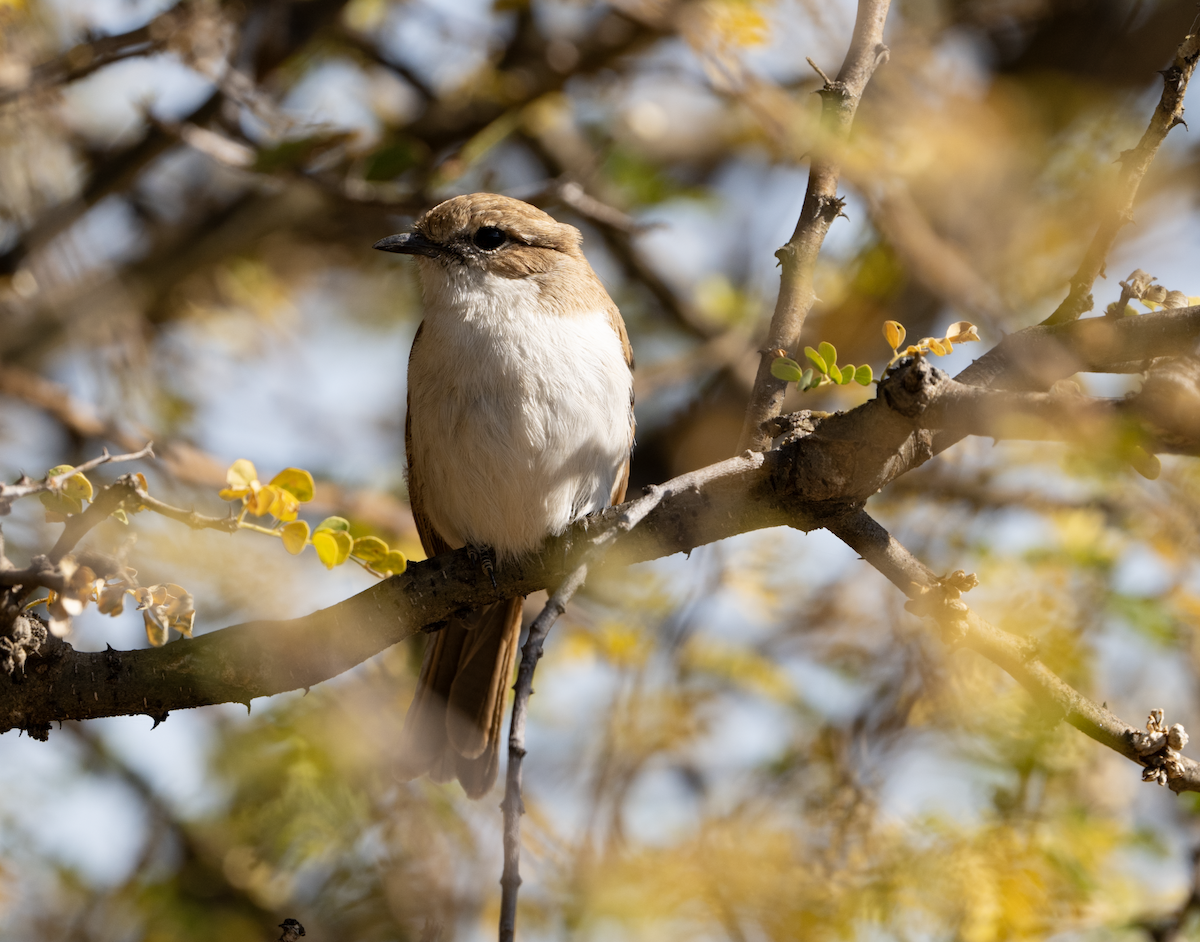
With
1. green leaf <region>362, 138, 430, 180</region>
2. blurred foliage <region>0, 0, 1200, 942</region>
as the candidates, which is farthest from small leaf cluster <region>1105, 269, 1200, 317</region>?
green leaf <region>362, 138, 430, 180</region>

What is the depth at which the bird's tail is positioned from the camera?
192 inches

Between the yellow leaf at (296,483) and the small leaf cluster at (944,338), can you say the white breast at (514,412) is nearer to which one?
the yellow leaf at (296,483)

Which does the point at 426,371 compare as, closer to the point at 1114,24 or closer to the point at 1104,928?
the point at 1104,928

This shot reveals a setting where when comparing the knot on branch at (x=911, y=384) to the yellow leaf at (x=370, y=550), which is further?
the yellow leaf at (x=370, y=550)

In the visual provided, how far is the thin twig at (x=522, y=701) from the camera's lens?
2072mm

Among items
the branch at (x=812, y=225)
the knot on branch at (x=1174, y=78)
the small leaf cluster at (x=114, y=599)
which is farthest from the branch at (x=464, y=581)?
the knot on branch at (x=1174, y=78)

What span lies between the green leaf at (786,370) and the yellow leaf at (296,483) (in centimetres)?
129

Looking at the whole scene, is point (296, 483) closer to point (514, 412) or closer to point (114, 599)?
point (114, 599)

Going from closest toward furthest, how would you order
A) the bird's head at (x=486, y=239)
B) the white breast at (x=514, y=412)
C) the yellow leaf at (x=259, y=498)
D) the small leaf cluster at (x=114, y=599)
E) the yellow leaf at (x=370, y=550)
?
the small leaf cluster at (x=114, y=599), the yellow leaf at (x=259, y=498), the yellow leaf at (x=370, y=550), the white breast at (x=514, y=412), the bird's head at (x=486, y=239)

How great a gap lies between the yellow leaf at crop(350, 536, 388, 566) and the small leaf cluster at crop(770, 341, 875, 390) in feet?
4.22

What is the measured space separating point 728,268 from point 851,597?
3.17 m

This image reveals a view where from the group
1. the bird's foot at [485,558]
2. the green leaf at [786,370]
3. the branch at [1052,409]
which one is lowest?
the bird's foot at [485,558]

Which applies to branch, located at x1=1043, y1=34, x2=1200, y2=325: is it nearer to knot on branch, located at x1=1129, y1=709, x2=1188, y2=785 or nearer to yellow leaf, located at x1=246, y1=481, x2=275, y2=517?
knot on branch, located at x1=1129, y1=709, x2=1188, y2=785

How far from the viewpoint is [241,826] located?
4.89 metres
